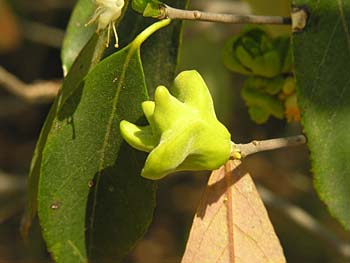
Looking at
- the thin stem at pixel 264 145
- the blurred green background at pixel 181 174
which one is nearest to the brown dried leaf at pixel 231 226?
the thin stem at pixel 264 145

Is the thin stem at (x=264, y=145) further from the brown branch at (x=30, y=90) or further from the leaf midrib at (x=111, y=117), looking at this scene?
the brown branch at (x=30, y=90)

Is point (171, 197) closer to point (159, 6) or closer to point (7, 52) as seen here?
point (7, 52)

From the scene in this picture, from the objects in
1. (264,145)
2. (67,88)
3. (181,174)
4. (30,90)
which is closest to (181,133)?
(264,145)

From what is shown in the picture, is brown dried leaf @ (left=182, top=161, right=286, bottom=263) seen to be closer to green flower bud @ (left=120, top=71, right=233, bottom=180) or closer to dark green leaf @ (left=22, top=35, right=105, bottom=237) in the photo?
green flower bud @ (left=120, top=71, right=233, bottom=180)

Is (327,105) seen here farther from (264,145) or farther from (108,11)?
(108,11)

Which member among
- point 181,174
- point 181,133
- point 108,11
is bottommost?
point 181,174

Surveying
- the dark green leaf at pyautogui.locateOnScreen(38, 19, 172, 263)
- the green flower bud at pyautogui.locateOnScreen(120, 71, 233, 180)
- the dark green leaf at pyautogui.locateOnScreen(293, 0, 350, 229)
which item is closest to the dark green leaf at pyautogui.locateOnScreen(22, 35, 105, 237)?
the dark green leaf at pyautogui.locateOnScreen(38, 19, 172, 263)

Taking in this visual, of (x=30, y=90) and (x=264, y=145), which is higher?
(x=264, y=145)
